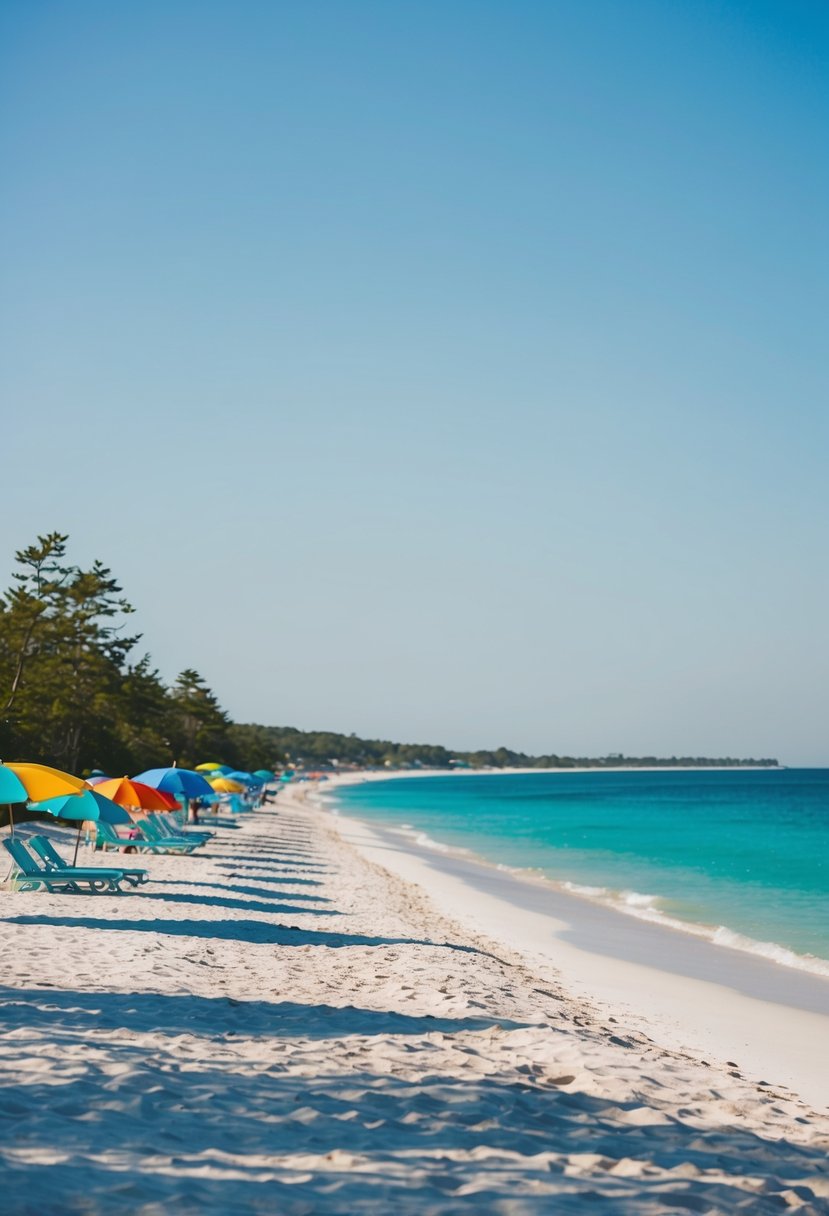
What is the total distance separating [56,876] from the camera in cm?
1464

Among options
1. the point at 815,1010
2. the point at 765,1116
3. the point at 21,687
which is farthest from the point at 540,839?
the point at 765,1116

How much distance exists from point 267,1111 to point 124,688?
138 feet

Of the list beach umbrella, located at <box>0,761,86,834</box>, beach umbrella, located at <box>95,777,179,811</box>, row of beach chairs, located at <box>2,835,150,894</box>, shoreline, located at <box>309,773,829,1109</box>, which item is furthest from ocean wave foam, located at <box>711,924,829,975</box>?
beach umbrella, located at <box>0,761,86,834</box>

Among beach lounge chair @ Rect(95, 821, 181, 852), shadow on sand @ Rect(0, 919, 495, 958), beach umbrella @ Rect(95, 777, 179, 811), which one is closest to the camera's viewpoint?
shadow on sand @ Rect(0, 919, 495, 958)

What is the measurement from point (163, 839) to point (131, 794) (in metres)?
6.99

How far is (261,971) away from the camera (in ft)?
31.3

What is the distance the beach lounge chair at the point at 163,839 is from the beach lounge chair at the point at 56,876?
6.71 metres

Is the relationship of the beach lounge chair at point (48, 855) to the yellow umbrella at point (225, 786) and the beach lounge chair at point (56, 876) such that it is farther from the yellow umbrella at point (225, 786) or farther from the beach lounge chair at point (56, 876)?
the yellow umbrella at point (225, 786)

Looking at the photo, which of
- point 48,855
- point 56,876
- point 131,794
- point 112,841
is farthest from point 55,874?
point 112,841

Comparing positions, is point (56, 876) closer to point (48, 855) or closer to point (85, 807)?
point (48, 855)

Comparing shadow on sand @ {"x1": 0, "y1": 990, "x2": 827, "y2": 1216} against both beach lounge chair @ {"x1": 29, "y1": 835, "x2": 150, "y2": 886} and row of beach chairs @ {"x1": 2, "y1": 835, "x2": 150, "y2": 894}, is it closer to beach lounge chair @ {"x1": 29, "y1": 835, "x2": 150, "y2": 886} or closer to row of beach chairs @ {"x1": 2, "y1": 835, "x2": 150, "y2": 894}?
row of beach chairs @ {"x1": 2, "y1": 835, "x2": 150, "y2": 894}

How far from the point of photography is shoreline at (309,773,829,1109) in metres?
9.58

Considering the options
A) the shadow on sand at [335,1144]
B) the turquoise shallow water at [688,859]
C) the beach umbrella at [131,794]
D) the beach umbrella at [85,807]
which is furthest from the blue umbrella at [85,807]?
the turquoise shallow water at [688,859]

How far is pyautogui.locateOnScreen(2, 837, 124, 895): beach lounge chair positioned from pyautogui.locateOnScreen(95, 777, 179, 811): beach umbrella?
56.2 inches
